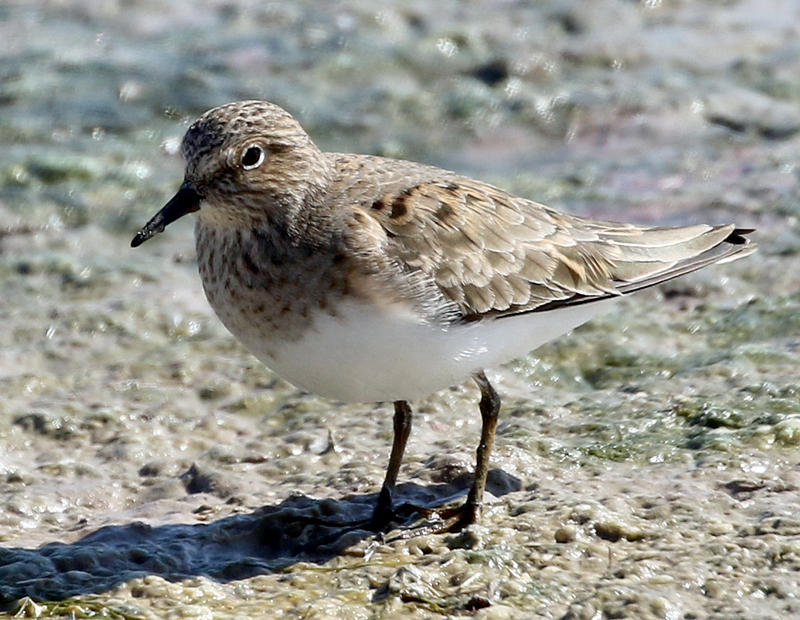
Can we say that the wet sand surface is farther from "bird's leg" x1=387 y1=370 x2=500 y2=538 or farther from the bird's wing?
the bird's wing

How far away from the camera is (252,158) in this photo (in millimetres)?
5359

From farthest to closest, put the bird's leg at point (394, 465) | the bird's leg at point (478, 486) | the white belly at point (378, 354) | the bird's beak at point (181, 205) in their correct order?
the bird's leg at point (394, 465)
the bird's leg at point (478, 486)
the bird's beak at point (181, 205)
the white belly at point (378, 354)

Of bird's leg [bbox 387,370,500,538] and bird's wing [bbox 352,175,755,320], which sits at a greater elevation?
bird's wing [bbox 352,175,755,320]

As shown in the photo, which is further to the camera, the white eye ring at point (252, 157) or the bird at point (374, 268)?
the white eye ring at point (252, 157)

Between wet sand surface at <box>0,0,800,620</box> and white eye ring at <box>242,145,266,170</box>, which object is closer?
wet sand surface at <box>0,0,800,620</box>

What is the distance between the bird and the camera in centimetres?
499

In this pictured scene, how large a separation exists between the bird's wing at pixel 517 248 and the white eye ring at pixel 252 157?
1.63 ft

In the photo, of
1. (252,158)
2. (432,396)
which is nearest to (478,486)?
(432,396)

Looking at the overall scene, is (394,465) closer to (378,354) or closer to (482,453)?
(482,453)

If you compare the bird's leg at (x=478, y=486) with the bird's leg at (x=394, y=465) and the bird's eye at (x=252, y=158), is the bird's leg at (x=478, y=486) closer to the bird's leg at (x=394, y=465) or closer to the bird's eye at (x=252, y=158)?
the bird's leg at (x=394, y=465)

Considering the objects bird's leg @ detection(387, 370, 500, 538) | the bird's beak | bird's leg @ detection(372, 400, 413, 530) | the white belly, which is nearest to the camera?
the white belly

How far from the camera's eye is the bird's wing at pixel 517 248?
533 cm

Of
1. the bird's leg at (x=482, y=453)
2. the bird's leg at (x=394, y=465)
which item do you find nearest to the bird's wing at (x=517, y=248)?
the bird's leg at (x=482, y=453)

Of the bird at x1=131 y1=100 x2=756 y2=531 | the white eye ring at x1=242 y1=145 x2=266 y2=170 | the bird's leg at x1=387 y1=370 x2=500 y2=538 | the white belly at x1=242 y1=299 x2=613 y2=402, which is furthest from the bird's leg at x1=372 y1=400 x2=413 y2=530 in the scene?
the white eye ring at x1=242 y1=145 x2=266 y2=170
